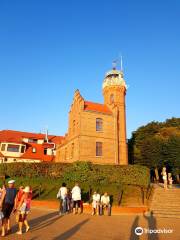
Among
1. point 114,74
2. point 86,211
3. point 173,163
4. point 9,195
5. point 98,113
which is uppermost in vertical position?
point 114,74

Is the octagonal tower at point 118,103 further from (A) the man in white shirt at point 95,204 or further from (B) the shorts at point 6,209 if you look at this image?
(B) the shorts at point 6,209

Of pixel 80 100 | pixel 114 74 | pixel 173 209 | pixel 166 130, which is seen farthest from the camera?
pixel 166 130

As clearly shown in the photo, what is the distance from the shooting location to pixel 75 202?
16.1 meters

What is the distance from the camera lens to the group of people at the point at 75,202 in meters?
15.8

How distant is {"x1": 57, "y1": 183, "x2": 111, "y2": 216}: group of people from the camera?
15.8m

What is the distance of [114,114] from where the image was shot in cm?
3794

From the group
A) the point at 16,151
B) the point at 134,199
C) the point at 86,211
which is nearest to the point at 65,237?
the point at 86,211

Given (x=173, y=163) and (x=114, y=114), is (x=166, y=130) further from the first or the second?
(x=114, y=114)

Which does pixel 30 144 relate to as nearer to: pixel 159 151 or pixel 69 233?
pixel 159 151

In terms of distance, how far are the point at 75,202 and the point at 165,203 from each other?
359 inches

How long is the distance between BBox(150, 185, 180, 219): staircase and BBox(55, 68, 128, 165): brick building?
12.1 meters

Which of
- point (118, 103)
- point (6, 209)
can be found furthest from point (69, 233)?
point (118, 103)

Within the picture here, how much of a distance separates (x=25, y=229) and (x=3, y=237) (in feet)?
5.59

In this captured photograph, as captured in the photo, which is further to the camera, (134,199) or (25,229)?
(134,199)
